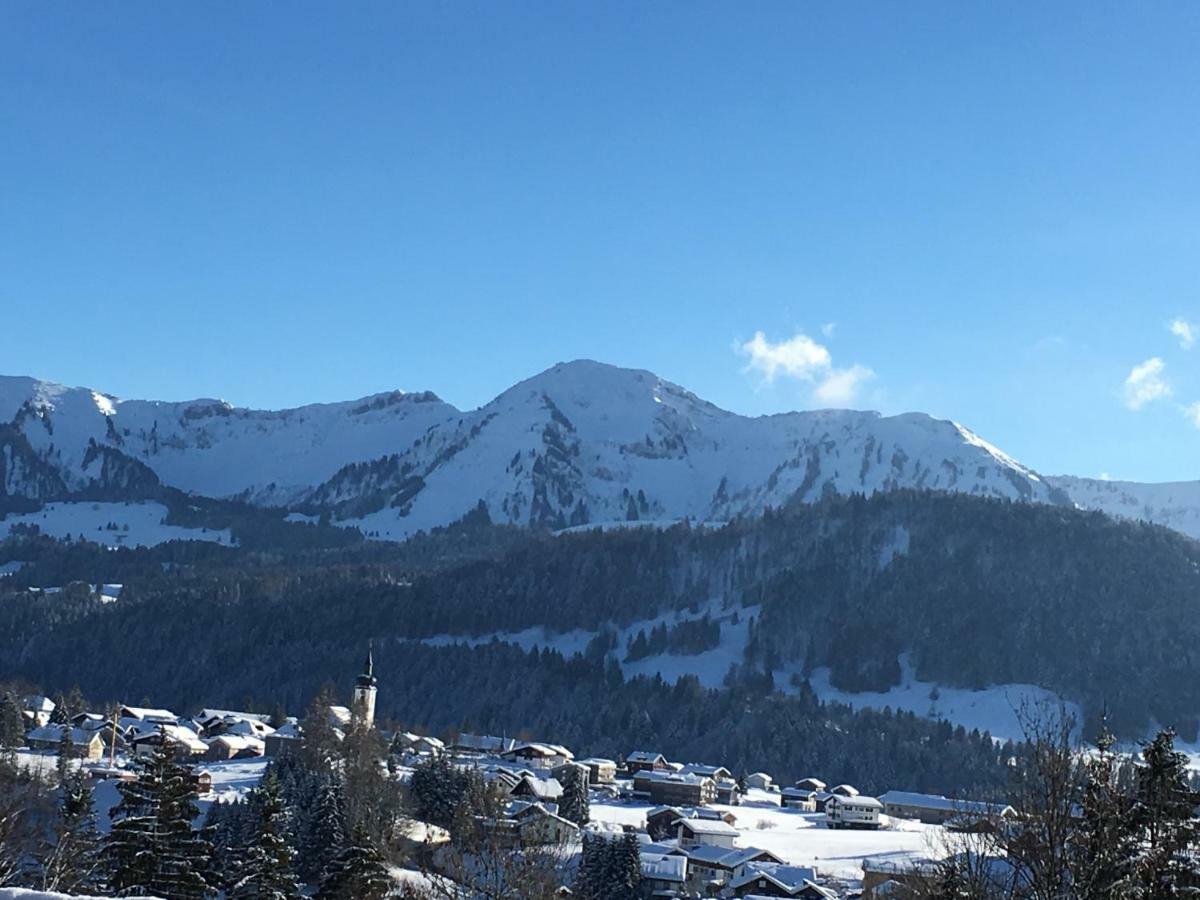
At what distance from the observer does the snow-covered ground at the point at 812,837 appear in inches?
3068

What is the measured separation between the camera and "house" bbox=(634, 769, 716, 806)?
106938 mm

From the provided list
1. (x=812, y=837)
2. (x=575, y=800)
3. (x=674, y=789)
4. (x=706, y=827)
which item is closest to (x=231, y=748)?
(x=674, y=789)

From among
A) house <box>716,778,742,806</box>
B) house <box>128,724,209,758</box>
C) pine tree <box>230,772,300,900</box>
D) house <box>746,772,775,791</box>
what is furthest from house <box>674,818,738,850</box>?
pine tree <box>230,772,300,900</box>

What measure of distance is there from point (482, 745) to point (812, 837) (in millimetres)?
46621

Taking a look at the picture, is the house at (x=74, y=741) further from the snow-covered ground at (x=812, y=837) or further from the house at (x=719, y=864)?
the house at (x=719, y=864)

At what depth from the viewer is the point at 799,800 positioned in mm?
115812

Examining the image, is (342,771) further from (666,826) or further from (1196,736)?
(1196,736)

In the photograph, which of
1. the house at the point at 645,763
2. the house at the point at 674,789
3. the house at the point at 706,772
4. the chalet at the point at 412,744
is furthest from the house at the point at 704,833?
the house at the point at 645,763

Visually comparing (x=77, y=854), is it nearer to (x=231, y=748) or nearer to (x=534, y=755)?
(x=231, y=748)

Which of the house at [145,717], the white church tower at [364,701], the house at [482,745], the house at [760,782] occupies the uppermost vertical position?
the white church tower at [364,701]

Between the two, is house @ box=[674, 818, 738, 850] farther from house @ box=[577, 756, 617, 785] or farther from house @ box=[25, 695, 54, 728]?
house @ box=[25, 695, 54, 728]

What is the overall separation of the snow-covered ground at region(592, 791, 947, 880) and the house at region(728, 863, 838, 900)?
5.54 meters

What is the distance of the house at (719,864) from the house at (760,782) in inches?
2194

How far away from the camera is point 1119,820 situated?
17984 millimetres
